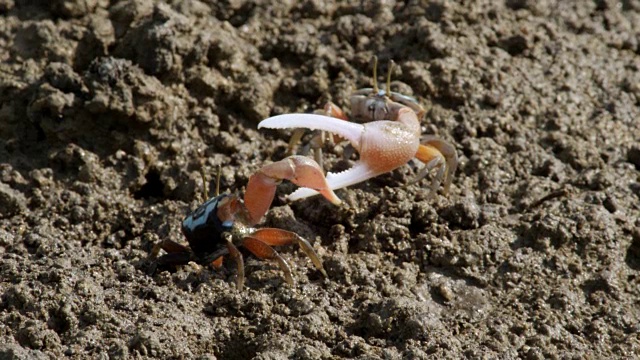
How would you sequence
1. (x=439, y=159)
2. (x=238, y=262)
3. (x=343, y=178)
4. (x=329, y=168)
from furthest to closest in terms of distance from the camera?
1. (x=329, y=168)
2. (x=439, y=159)
3. (x=343, y=178)
4. (x=238, y=262)

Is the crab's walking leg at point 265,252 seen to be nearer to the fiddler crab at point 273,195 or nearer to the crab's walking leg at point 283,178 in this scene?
the fiddler crab at point 273,195

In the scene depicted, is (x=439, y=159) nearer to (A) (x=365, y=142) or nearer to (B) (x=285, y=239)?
(A) (x=365, y=142)

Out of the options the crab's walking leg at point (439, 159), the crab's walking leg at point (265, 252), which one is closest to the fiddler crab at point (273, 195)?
the crab's walking leg at point (265, 252)

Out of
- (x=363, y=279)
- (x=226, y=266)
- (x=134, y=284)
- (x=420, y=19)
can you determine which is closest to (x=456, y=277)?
(x=363, y=279)

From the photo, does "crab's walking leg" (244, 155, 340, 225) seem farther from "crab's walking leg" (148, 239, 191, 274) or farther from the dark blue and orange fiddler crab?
"crab's walking leg" (148, 239, 191, 274)

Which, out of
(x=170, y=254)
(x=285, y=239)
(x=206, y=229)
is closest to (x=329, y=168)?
(x=285, y=239)

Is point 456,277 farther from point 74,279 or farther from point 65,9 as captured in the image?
point 65,9

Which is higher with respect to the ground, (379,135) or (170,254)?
(379,135)

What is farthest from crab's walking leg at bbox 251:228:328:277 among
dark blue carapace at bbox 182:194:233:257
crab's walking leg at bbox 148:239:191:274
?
crab's walking leg at bbox 148:239:191:274
